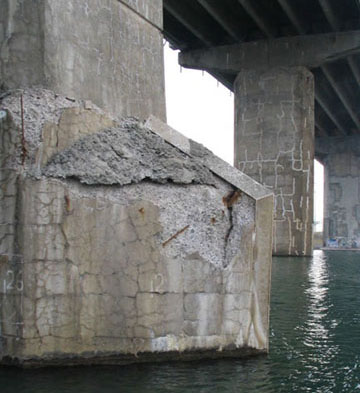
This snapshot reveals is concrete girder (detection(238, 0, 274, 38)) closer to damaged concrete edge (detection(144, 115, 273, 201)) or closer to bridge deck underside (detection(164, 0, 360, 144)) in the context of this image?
bridge deck underside (detection(164, 0, 360, 144))

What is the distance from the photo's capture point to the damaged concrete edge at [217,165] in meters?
4.71

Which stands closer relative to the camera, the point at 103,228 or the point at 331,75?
the point at 103,228

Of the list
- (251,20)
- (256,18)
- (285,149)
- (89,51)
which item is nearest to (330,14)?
(256,18)

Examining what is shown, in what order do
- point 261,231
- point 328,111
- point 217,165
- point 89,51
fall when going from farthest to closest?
point 328,111 < point 89,51 < point 217,165 < point 261,231

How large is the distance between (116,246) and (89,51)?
1821 mm

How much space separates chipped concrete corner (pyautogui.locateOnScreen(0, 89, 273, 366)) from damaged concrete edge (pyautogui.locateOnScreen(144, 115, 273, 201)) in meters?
0.03

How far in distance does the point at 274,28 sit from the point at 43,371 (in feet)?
59.6

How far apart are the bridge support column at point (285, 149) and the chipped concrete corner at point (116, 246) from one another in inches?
610

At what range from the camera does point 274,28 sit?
66.3ft

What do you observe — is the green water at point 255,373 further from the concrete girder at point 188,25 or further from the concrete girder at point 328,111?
the concrete girder at point 328,111

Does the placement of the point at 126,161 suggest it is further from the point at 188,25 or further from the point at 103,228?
the point at 188,25

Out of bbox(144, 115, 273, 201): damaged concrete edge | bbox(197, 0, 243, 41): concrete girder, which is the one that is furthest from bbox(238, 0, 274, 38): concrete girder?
bbox(144, 115, 273, 201): damaged concrete edge

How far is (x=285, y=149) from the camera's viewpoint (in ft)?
65.4

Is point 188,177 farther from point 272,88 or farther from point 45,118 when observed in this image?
point 272,88
